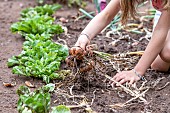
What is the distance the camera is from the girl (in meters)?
2.70

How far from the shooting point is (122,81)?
9.04 ft

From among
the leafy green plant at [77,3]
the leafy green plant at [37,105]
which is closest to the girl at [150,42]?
the leafy green plant at [37,105]

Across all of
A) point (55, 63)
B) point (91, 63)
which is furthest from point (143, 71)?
point (55, 63)

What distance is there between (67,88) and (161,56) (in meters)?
0.63

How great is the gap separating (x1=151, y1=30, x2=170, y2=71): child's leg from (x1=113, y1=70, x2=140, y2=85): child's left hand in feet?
0.74

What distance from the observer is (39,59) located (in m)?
3.04

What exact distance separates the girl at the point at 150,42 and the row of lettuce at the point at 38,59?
10.4 inches

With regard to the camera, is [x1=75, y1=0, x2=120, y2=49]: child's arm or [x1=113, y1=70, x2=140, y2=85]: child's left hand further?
[x1=75, y1=0, x2=120, y2=49]: child's arm

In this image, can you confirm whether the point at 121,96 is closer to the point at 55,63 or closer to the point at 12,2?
the point at 55,63

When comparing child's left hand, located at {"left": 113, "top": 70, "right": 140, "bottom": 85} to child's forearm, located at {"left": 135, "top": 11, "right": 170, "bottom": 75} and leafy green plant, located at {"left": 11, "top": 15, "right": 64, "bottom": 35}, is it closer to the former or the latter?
child's forearm, located at {"left": 135, "top": 11, "right": 170, "bottom": 75}

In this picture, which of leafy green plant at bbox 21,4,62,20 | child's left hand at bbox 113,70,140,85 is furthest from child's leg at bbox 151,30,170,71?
leafy green plant at bbox 21,4,62,20

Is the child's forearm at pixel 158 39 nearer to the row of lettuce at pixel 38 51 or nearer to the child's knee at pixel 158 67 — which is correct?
the child's knee at pixel 158 67

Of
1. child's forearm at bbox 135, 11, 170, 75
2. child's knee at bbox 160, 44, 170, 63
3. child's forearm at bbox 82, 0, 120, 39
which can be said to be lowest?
child's knee at bbox 160, 44, 170, 63

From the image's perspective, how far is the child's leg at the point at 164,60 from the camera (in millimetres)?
2836
